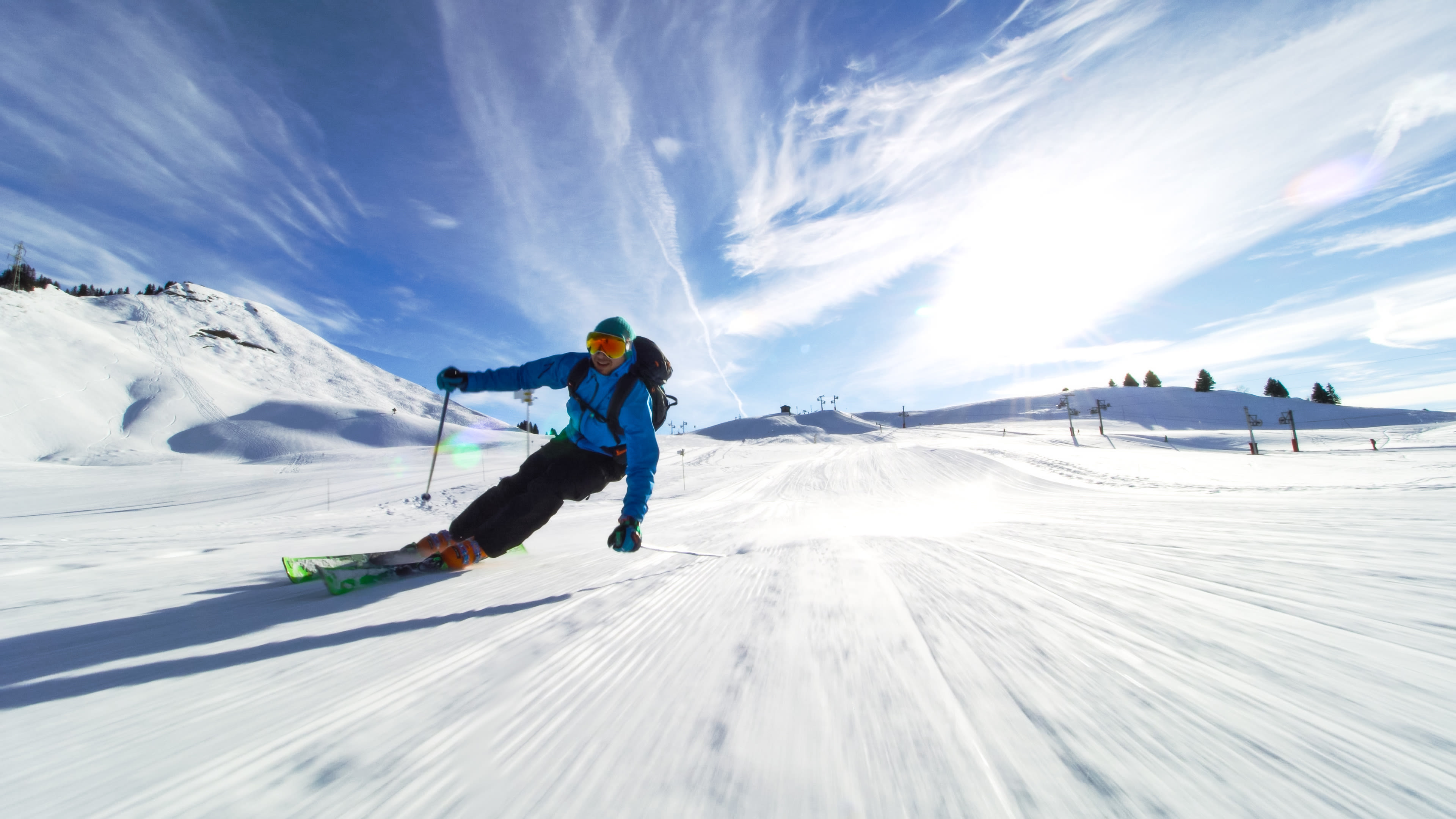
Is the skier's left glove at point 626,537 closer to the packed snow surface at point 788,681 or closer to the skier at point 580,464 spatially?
the skier at point 580,464

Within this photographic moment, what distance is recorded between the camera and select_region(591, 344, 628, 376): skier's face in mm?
2971

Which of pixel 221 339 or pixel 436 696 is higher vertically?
pixel 221 339

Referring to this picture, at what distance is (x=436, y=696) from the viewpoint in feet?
3.51

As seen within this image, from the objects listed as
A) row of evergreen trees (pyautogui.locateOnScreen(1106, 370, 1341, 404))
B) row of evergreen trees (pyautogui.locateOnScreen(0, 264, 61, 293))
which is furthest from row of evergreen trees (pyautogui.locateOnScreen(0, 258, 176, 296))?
row of evergreen trees (pyautogui.locateOnScreen(1106, 370, 1341, 404))

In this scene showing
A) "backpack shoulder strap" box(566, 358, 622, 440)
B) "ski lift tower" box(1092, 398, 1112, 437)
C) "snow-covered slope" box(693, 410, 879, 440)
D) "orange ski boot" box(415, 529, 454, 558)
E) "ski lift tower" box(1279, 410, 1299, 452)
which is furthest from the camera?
"snow-covered slope" box(693, 410, 879, 440)

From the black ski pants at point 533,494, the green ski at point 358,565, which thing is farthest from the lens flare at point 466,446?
the black ski pants at point 533,494

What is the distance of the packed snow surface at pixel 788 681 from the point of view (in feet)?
2.39

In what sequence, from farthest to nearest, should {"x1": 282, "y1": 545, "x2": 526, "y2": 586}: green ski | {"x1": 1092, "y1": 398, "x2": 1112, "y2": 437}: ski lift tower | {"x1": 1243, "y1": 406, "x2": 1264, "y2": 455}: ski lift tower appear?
{"x1": 1092, "y1": 398, "x2": 1112, "y2": 437}: ski lift tower, {"x1": 1243, "y1": 406, "x2": 1264, "y2": 455}: ski lift tower, {"x1": 282, "y1": 545, "x2": 526, "y2": 586}: green ski

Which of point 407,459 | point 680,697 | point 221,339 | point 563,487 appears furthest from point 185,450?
point 221,339

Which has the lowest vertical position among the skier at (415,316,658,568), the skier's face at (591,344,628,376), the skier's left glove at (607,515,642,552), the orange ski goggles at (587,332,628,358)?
the skier's left glove at (607,515,642,552)

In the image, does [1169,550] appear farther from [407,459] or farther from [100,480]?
[100,480]

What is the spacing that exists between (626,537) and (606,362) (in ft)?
3.79

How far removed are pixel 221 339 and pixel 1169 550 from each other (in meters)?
98.6

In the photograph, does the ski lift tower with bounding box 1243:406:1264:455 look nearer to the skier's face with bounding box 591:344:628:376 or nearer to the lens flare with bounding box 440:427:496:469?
the skier's face with bounding box 591:344:628:376
